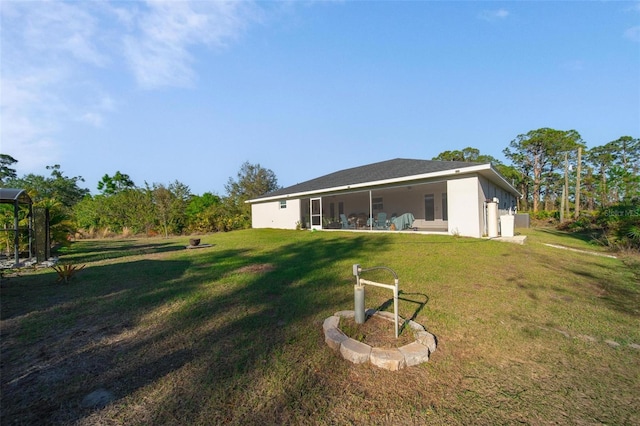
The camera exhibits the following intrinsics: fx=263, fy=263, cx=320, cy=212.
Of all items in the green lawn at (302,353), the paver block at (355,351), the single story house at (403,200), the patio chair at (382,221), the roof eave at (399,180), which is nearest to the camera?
the green lawn at (302,353)

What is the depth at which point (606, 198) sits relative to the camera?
12938mm

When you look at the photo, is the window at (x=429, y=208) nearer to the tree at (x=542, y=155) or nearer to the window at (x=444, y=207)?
the window at (x=444, y=207)

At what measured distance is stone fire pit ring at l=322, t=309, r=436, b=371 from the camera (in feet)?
8.12

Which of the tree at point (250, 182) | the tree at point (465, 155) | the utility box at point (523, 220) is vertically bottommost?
the utility box at point (523, 220)

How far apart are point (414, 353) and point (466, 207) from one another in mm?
10222

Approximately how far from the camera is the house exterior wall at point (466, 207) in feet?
35.6

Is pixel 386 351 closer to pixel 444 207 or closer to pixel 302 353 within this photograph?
pixel 302 353

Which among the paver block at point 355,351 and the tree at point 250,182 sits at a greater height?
the tree at point 250,182

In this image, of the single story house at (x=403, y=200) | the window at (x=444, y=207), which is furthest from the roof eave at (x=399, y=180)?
the window at (x=444, y=207)

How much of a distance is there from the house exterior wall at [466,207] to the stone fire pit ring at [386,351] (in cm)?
945

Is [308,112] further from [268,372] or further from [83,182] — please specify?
[83,182]

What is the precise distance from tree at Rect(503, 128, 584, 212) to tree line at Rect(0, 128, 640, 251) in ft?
0.31

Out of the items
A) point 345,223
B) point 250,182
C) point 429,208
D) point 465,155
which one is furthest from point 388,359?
point 465,155

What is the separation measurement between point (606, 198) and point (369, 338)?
55.6 ft
